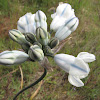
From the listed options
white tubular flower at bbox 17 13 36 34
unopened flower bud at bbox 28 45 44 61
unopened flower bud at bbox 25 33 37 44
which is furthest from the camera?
white tubular flower at bbox 17 13 36 34

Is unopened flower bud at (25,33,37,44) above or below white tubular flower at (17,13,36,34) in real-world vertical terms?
below

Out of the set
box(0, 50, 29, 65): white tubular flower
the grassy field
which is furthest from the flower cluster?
the grassy field

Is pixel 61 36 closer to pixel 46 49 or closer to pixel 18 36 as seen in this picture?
pixel 46 49

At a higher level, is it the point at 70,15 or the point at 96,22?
the point at 70,15

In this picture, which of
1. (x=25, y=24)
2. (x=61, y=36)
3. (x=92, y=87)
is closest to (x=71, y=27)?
(x=61, y=36)

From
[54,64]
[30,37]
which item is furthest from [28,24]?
[54,64]

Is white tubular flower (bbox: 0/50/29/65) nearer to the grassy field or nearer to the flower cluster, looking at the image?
the flower cluster
